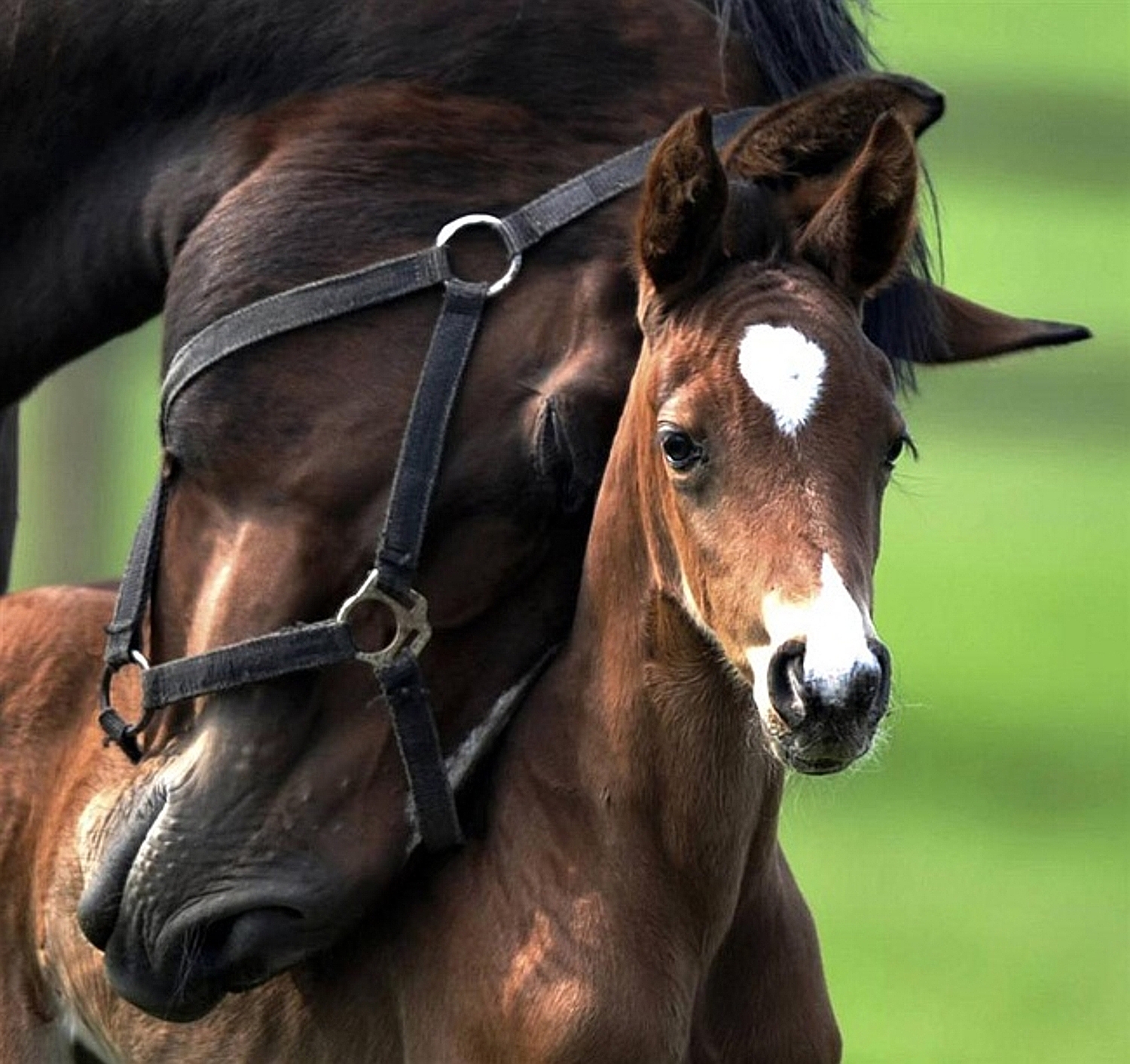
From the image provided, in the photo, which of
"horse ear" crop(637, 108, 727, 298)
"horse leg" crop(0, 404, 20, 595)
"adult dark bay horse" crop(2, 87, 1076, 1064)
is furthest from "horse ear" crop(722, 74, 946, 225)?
"horse leg" crop(0, 404, 20, 595)

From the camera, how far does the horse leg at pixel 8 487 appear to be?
3762 mm

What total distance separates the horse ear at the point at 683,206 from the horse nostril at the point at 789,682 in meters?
0.44

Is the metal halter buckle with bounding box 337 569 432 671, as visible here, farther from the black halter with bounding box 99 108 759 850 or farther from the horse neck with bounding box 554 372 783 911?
the horse neck with bounding box 554 372 783 911

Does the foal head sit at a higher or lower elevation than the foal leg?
higher

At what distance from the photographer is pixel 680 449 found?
8.73 feet

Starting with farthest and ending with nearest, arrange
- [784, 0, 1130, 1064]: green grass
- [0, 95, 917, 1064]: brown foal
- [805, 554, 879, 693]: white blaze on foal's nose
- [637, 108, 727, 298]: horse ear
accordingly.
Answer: [784, 0, 1130, 1064]: green grass
[637, 108, 727, 298]: horse ear
[0, 95, 917, 1064]: brown foal
[805, 554, 879, 693]: white blaze on foal's nose

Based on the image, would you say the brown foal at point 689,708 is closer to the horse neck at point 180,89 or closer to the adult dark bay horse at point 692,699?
the adult dark bay horse at point 692,699

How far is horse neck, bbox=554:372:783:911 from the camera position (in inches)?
112

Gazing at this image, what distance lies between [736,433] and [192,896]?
2.64 feet

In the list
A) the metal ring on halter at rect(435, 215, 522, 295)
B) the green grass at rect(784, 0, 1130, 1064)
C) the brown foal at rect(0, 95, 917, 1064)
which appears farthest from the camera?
the green grass at rect(784, 0, 1130, 1064)

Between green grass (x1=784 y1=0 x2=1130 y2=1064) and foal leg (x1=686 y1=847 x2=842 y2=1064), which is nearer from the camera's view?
foal leg (x1=686 y1=847 x2=842 y2=1064)

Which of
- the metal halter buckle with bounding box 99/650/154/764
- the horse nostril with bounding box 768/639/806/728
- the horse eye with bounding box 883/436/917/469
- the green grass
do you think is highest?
the horse eye with bounding box 883/436/917/469

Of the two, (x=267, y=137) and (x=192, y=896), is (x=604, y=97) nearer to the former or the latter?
(x=267, y=137)

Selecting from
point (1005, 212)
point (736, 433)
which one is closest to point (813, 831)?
point (1005, 212)
